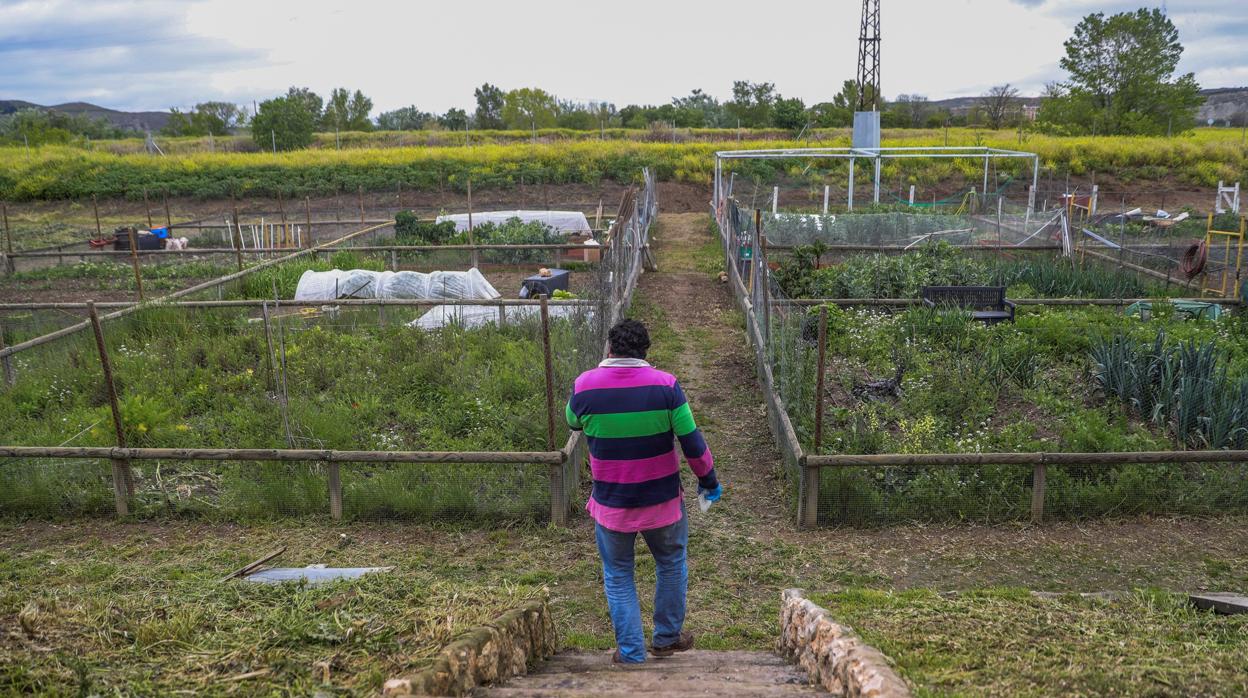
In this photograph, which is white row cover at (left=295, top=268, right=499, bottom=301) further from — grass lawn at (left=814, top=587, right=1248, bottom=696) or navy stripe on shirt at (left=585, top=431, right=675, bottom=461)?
grass lawn at (left=814, top=587, right=1248, bottom=696)

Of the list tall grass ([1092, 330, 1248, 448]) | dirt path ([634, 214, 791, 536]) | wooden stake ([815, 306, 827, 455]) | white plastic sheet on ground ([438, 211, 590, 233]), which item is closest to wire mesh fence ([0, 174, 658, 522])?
dirt path ([634, 214, 791, 536])

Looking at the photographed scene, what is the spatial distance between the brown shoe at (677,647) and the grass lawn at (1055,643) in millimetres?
748

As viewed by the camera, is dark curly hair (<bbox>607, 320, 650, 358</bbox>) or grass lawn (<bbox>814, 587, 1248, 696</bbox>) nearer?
grass lawn (<bbox>814, 587, 1248, 696</bbox>)

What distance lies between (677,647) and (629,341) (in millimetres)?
1587

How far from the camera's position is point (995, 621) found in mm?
3863

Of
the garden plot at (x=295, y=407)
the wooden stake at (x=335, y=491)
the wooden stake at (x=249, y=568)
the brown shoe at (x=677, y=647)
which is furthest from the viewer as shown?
the garden plot at (x=295, y=407)

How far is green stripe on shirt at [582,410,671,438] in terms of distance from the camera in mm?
4059

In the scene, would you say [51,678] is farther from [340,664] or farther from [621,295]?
[621,295]

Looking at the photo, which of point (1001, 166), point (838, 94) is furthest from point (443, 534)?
point (838, 94)

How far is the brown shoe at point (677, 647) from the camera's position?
4.39m

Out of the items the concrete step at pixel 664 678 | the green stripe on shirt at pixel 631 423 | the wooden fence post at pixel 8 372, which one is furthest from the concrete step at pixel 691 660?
the wooden fence post at pixel 8 372

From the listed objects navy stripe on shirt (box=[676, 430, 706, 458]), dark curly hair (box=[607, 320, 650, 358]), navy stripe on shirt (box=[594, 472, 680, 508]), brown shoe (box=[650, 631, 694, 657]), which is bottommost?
brown shoe (box=[650, 631, 694, 657])

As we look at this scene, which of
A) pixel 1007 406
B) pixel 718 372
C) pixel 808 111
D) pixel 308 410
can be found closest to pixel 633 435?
pixel 308 410

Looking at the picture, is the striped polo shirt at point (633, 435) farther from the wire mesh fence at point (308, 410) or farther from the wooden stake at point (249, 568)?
the wooden stake at point (249, 568)
